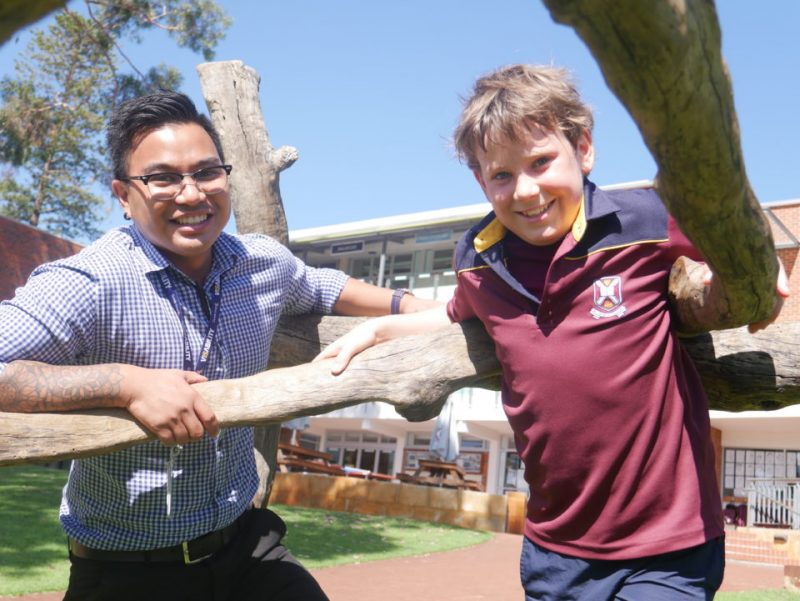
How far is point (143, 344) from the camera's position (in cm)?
247

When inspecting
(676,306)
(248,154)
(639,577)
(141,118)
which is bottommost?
(639,577)

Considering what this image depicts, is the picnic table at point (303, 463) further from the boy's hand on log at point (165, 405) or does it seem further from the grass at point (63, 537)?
the boy's hand on log at point (165, 405)

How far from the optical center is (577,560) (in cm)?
236

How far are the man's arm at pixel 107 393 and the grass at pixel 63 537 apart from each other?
17.3ft

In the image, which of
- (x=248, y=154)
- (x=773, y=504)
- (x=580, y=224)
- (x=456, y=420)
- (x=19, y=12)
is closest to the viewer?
(x=19, y=12)

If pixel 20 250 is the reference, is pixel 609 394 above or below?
below

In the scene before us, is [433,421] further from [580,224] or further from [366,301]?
[580,224]

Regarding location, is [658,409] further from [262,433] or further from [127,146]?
[262,433]

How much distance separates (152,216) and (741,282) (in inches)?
65.0

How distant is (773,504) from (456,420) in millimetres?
7818

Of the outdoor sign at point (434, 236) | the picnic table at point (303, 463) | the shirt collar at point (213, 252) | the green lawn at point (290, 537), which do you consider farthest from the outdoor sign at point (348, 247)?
the shirt collar at point (213, 252)

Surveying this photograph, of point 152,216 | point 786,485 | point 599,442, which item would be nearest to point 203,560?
point 152,216

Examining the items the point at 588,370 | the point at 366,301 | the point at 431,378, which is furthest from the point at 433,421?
the point at 588,370

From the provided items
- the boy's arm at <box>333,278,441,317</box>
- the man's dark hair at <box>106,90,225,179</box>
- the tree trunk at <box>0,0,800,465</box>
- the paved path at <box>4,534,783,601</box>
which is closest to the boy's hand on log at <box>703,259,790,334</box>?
the tree trunk at <box>0,0,800,465</box>
